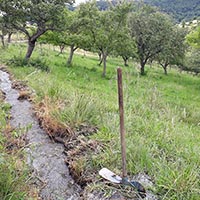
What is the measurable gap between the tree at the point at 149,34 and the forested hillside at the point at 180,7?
95877 millimetres

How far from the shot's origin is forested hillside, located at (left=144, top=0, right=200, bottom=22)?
122 metres

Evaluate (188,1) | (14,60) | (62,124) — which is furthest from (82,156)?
(188,1)

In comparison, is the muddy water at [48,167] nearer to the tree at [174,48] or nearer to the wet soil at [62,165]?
the wet soil at [62,165]

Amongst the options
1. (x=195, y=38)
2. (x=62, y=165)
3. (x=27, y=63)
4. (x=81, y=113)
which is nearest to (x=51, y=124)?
(x=81, y=113)

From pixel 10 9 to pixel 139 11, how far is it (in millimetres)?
19612

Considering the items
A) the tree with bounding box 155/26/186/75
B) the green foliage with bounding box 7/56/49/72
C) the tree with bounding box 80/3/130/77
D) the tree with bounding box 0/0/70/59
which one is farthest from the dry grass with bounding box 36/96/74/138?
the tree with bounding box 155/26/186/75

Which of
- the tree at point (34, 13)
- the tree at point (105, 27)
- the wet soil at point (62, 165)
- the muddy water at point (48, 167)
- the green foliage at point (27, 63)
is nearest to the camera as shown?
the wet soil at point (62, 165)

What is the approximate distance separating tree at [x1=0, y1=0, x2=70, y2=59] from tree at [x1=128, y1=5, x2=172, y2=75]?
12.9 m

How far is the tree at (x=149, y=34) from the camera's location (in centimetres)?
2928

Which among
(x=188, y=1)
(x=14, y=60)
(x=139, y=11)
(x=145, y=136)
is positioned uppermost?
(x=188, y=1)

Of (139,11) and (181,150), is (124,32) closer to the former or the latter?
(139,11)

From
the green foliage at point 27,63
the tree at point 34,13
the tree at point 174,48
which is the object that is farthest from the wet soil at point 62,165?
the tree at point 174,48

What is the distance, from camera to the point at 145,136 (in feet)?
16.0

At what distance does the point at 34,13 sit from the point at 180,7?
12723cm
